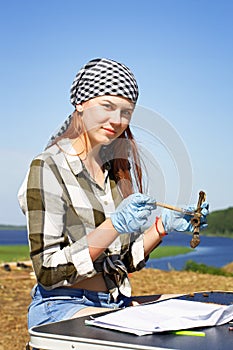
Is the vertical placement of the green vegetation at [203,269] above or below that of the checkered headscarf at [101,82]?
below

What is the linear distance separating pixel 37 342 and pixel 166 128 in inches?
36.0

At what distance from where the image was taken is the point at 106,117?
8.41 feet

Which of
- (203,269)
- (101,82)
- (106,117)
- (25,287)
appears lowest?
(203,269)

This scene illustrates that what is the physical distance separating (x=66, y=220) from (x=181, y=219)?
42 centimetres

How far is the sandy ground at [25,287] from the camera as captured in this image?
4.91m

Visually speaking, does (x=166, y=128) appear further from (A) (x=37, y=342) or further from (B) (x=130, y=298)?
(A) (x=37, y=342)

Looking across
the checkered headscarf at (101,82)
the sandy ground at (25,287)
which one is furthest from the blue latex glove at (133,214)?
the sandy ground at (25,287)

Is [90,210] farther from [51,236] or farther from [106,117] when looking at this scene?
[106,117]

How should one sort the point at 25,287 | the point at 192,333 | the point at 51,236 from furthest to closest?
1. the point at 25,287
2. the point at 51,236
3. the point at 192,333

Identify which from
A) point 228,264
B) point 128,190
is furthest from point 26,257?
point 128,190

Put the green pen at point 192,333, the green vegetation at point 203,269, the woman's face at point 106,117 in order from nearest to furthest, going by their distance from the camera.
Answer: the green pen at point 192,333, the woman's face at point 106,117, the green vegetation at point 203,269

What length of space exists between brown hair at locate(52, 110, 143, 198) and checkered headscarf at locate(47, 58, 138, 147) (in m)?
0.05

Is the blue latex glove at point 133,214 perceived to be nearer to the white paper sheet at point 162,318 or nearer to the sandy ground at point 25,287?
the white paper sheet at point 162,318

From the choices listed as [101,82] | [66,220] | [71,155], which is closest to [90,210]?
[66,220]
